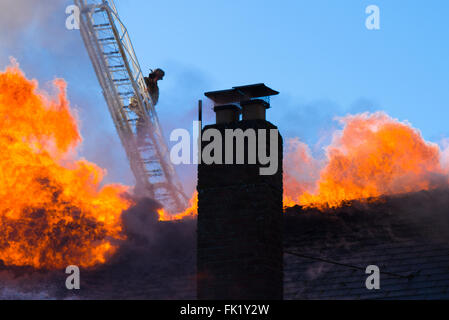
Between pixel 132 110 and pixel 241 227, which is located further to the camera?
pixel 132 110

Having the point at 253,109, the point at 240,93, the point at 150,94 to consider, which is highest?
the point at 150,94

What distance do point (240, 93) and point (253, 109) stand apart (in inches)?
20.7

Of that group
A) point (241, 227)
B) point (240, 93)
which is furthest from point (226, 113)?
point (241, 227)

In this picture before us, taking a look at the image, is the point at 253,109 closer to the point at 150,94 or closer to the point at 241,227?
the point at 241,227

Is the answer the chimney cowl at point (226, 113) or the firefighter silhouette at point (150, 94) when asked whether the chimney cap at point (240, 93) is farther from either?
the firefighter silhouette at point (150, 94)

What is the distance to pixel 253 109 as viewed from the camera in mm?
11773

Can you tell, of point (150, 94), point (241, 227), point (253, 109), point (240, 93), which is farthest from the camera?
point (150, 94)

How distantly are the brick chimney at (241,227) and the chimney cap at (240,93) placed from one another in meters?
0.28

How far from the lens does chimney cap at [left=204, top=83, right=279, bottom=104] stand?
12.0m

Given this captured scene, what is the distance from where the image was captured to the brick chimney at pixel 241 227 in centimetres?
1071

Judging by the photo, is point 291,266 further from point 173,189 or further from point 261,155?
point 173,189

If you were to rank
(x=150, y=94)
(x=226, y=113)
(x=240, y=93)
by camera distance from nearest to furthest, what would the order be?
(x=226, y=113) → (x=240, y=93) → (x=150, y=94)
